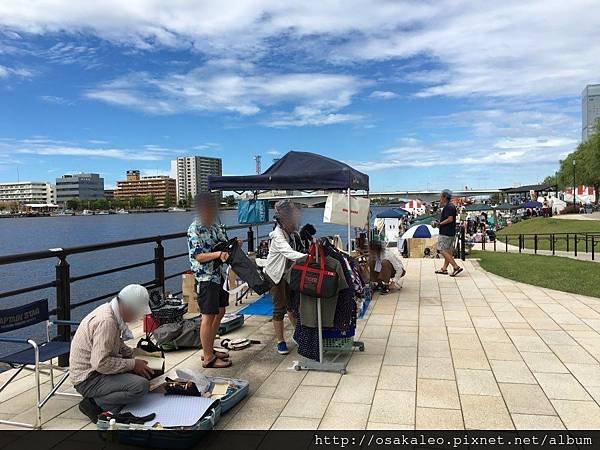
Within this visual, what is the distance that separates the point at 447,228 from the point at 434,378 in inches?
265

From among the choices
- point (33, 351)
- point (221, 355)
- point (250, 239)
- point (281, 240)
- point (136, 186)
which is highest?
point (136, 186)

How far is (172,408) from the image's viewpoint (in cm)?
330

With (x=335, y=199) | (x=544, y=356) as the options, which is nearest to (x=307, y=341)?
(x=544, y=356)

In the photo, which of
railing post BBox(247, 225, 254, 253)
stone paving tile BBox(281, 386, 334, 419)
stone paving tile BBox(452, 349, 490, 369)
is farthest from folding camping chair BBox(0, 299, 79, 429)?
railing post BBox(247, 225, 254, 253)

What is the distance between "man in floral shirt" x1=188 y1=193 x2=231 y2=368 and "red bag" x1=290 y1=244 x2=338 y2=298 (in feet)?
2.17

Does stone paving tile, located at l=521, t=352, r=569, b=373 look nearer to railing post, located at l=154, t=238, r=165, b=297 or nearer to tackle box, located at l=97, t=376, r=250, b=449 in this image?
tackle box, located at l=97, t=376, r=250, b=449

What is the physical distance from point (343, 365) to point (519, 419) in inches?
62.9

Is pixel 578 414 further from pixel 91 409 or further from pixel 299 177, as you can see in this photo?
pixel 299 177

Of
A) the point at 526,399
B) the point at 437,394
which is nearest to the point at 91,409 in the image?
the point at 437,394

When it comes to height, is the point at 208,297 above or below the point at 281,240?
below

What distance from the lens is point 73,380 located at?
3.28m

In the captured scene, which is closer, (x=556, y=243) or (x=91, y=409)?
(x=91, y=409)

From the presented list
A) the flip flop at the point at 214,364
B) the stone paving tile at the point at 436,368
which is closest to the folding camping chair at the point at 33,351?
the flip flop at the point at 214,364

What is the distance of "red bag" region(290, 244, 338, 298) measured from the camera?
426 centimetres
